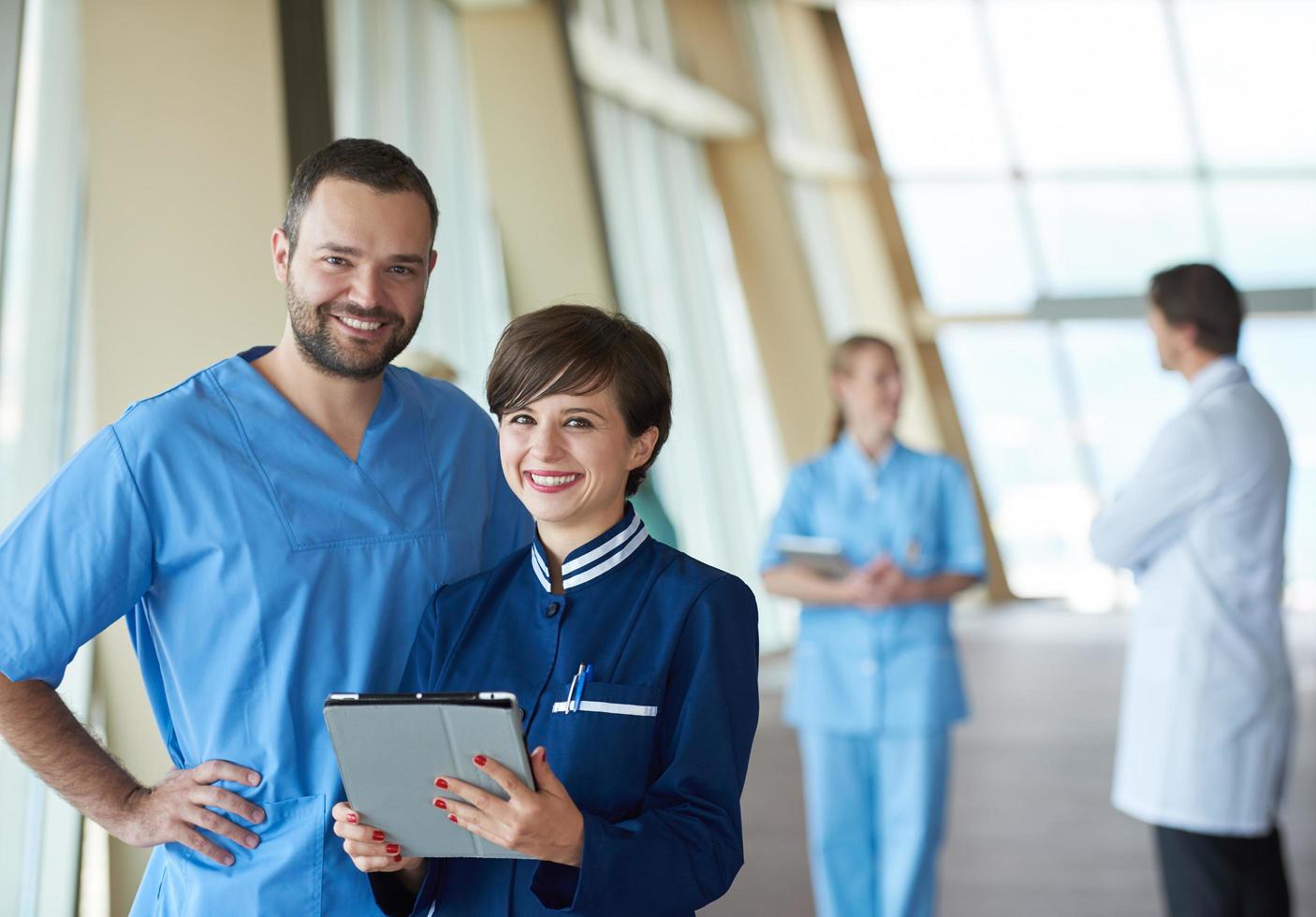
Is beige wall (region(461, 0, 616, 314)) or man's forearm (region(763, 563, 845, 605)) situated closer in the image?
man's forearm (region(763, 563, 845, 605))

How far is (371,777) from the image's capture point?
117 cm

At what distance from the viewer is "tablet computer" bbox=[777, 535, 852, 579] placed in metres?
3.17

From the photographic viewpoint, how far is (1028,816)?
4.48 meters

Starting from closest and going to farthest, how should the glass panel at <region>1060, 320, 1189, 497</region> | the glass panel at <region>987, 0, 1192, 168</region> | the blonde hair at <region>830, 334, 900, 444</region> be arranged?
the blonde hair at <region>830, 334, 900, 444</region>, the glass panel at <region>987, 0, 1192, 168</region>, the glass panel at <region>1060, 320, 1189, 497</region>

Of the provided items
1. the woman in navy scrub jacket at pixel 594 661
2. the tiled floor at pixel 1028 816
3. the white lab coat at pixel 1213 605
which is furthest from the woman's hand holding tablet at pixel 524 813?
the tiled floor at pixel 1028 816

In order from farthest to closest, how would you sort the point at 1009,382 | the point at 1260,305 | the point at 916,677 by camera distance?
the point at 1009,382 → the point at 1260,305 → the point at 916,677

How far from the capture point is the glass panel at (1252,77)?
10.1 metres

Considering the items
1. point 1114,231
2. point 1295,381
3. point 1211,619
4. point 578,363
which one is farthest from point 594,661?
point 1295,381

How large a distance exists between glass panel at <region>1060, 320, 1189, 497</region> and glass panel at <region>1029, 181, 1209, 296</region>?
1.53 feet

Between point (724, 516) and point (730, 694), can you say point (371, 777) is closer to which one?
point (730, 694)

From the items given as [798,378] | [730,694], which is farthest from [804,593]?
[798,378]

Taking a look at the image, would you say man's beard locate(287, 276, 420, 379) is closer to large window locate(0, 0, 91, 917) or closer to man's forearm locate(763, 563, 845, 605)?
large window locate(0, 0, 91, 917)

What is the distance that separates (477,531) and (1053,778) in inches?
161

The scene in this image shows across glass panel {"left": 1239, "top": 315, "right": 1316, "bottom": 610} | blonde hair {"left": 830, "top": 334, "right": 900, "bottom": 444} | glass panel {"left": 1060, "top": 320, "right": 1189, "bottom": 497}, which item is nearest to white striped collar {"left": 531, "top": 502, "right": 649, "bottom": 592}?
blonde hair {"left": 830, "top": 334, "right": 900, "bottom": 444}
